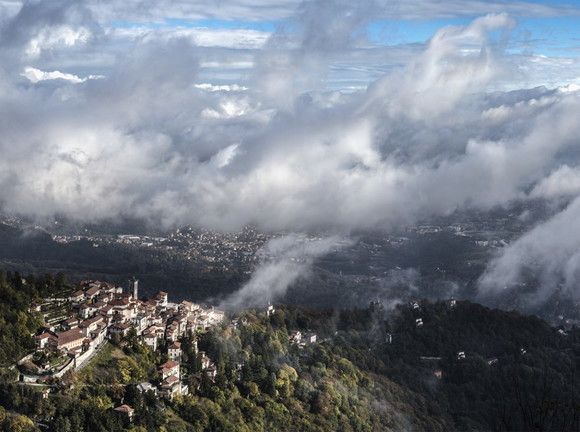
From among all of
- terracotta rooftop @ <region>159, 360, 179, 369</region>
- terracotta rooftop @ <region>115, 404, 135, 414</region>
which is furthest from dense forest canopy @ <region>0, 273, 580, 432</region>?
terracotta rooftop @ <region>159, 360, 179, 369</region>

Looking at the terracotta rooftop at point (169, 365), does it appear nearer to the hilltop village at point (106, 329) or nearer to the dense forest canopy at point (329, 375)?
the hilltop village at point (106, 329)

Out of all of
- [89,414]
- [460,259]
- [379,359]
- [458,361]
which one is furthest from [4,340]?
[460,259]

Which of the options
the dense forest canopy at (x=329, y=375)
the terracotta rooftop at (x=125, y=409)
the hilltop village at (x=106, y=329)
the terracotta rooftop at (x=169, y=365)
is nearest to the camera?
the terracotta rooftop at (x=125, y=409)

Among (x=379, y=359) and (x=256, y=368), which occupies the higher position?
(x=256, y=368)

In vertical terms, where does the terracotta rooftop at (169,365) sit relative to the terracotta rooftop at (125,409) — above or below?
below

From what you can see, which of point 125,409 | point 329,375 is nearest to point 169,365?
point 125,409

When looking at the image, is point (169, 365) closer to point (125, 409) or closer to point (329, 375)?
point (125, 409)

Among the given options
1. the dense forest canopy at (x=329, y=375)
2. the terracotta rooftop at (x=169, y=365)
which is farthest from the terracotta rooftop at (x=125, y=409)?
the terracotta rooftop at (x=169, y=365)

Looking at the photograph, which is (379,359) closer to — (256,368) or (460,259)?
(256,368)
